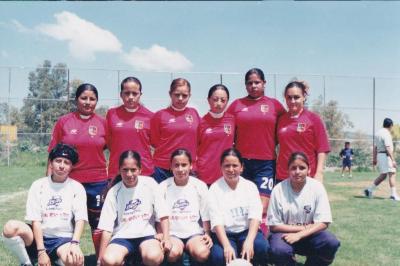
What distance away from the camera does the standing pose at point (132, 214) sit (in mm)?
4086

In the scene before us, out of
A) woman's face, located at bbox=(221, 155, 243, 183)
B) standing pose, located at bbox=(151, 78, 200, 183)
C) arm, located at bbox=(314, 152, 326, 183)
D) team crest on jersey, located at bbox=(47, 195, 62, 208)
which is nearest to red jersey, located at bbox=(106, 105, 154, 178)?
standing pose, located at bbox=(151, 78, 200, 183)

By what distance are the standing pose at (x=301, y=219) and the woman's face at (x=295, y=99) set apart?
66cm

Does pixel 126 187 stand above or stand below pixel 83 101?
below

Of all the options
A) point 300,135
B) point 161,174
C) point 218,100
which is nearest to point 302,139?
point 300,135

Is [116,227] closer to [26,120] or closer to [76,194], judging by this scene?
[76,194]

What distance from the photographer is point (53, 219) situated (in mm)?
4152

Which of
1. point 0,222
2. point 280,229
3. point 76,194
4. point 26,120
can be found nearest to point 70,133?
point 76,194

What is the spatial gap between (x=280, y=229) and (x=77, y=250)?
6.41 feet

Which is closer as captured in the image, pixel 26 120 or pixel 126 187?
pixel 126 187

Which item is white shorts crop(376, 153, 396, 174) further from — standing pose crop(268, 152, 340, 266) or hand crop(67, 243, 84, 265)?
hand crop(67, 243, 84, 265)

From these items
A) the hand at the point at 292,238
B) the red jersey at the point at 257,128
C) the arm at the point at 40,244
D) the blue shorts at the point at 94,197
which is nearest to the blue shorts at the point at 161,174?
the blue shorts at the point at 94,197

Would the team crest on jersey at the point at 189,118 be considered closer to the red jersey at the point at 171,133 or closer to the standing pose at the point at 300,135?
the red jersey at the point at 171,133

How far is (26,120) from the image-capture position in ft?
72.7

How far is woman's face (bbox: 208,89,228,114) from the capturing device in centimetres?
473
